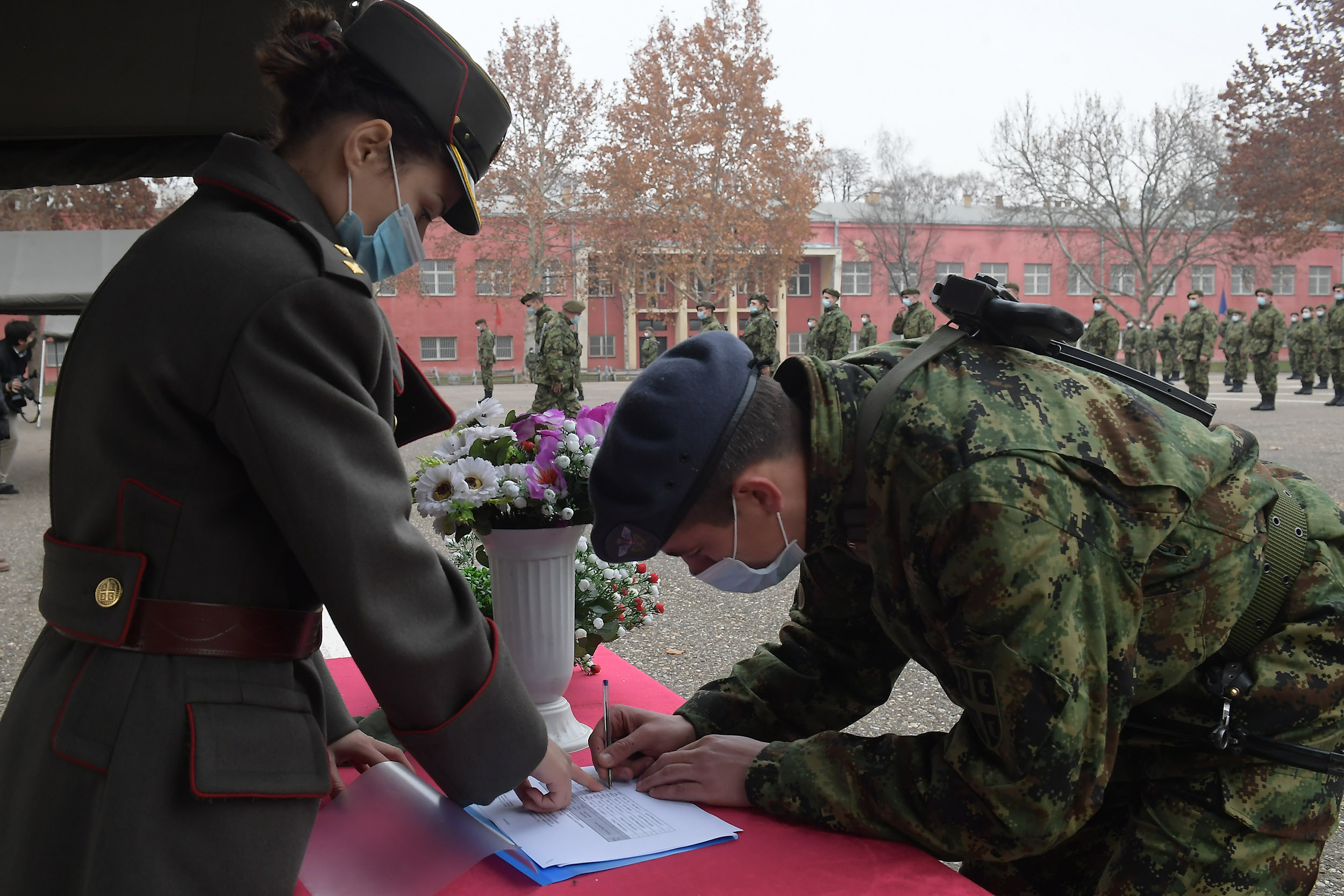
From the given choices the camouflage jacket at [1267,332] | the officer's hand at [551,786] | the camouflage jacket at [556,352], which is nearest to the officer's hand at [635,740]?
the officer's hand at [551,786]

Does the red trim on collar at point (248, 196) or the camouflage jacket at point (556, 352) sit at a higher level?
the red trim on collar at point (248, 196)

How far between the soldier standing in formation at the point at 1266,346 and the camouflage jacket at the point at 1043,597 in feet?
54.7

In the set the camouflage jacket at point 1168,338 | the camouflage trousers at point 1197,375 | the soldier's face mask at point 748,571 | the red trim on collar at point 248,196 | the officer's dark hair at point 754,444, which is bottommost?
the camouflage trousers at point 1197,375

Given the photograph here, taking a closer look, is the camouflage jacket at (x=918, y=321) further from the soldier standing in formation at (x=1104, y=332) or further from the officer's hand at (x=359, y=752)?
the officer's hand at (x=359, y=752)

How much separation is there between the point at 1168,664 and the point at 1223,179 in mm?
33502

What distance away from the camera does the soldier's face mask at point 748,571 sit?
1453 mm

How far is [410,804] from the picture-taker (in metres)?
1.39

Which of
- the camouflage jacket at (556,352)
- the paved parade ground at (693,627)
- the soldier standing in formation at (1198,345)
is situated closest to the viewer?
the paved parade ground at (693,627)

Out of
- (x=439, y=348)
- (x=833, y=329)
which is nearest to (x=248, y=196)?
(x=833, y=329)

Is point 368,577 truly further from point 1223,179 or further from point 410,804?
point 1223,179

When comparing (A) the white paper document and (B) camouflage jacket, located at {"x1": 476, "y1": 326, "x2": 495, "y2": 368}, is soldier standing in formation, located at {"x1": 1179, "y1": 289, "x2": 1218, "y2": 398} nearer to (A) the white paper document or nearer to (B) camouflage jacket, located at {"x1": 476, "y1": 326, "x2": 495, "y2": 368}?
(B) camouflage jacket, located at {"x1": 476, "y1": 326, "x2": 495, "y2": 368}

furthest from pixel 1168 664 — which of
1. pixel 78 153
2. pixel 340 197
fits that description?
pixel 78 153

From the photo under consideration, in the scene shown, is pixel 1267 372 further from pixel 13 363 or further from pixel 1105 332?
pixel 13 363

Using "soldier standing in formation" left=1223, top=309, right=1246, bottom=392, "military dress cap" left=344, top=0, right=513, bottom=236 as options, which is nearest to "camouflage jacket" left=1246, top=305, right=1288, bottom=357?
"soldier standing in formation" left=1223, top=309, right=1246, bottom=392
